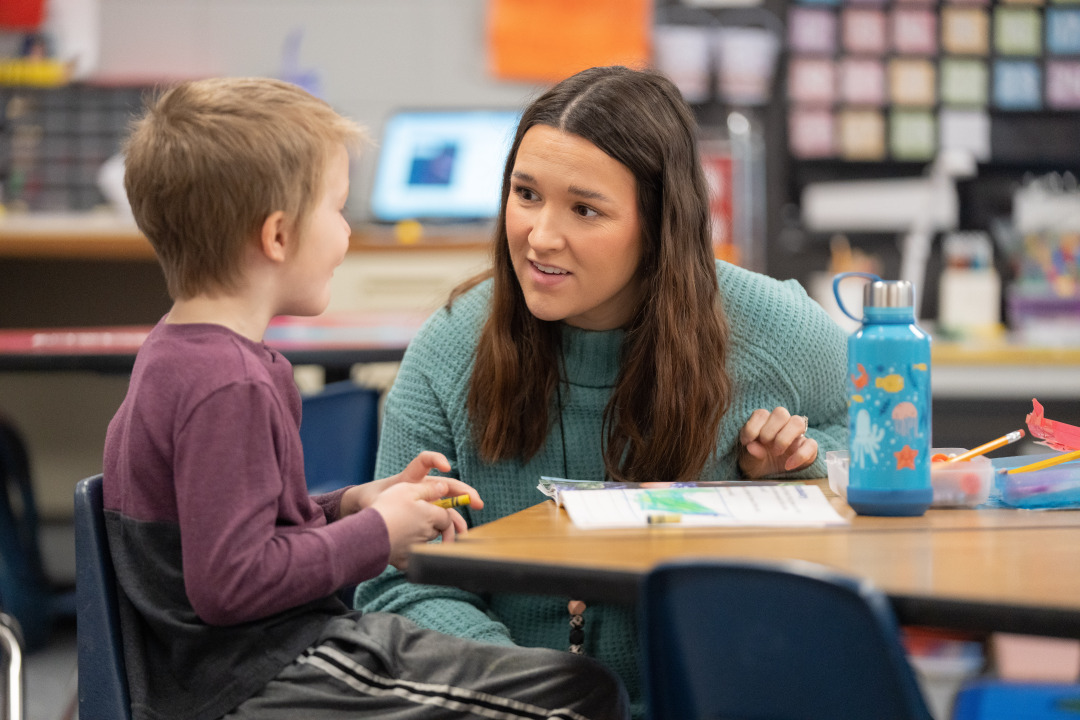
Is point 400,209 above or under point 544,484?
above

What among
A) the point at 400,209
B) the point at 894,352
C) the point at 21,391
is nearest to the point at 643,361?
the point at 894,352

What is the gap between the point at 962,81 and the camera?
3.64 m

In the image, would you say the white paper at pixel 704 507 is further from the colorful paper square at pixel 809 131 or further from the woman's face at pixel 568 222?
the colorful paper square at pixel 809 131

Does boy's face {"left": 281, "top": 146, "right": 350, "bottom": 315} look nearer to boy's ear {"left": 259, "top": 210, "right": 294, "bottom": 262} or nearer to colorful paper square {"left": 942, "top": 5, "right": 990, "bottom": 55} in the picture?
boy's ear {"left": 259, "top": 210, "right": 294, "bottom": 262}

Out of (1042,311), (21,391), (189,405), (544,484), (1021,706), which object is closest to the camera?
(189,405)

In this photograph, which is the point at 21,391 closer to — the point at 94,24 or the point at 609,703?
the point at 94,24

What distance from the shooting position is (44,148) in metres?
3.37

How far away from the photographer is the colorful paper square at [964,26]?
3.62 m

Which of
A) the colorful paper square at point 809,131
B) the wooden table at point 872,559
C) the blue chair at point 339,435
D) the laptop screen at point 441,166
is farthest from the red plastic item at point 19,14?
the wooden table at point 872,559

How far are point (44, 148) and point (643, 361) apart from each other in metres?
2.70

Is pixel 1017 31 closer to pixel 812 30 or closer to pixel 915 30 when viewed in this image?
pixel 915 30

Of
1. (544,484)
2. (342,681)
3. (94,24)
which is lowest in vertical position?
(342,681)

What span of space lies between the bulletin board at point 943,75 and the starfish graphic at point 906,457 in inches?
112

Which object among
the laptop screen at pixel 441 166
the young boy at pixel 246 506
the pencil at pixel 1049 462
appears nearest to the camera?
the young boy at pixel 246 506
